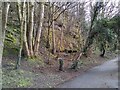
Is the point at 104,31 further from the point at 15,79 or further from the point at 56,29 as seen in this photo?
the point at 15,79

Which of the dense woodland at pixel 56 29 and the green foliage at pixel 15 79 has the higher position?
the dense woodland at pixel 56 29

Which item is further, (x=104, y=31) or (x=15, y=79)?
(x=104, y=31)

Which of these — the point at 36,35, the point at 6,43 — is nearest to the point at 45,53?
the point at 36,35

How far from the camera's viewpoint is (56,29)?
16562 mm

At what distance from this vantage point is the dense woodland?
36.7ft

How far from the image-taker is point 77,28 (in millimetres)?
19344

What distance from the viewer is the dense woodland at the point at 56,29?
36.7 ft

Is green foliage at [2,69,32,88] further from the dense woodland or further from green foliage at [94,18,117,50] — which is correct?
green foliage at [94,18,117,50]

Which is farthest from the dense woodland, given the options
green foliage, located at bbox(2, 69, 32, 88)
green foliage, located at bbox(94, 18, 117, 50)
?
green foliage, located at bbox(2, 69, 32, 88)

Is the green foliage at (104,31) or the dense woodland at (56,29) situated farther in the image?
the green foliage at (104,31)

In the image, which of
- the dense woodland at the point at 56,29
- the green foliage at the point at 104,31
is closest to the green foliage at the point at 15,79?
the dense woodland at the point at 56,29

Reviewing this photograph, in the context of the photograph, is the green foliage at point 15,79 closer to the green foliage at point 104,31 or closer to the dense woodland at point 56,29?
the dense woodland at point 56,29

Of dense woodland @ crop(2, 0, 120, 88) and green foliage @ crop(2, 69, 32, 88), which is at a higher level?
dense woodland @ crop(2, 0, 120, 88)

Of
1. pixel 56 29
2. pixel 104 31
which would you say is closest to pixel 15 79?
pixel 104 31
